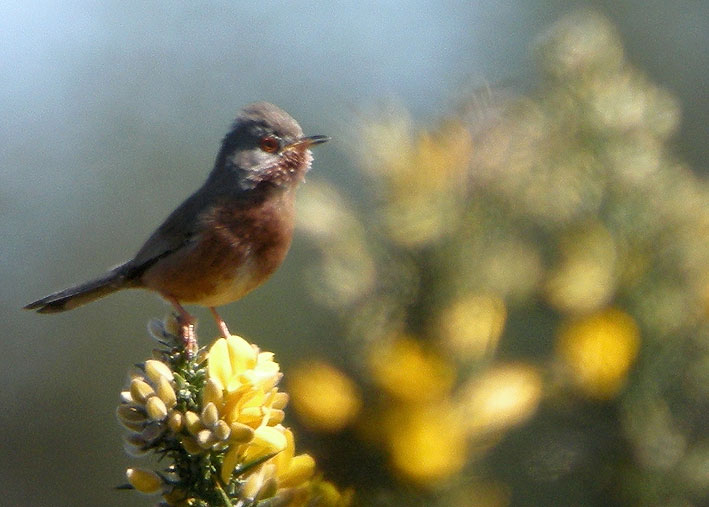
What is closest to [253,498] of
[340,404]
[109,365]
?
[340,404]

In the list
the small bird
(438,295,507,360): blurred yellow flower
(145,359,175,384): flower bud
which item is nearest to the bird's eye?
the small bird

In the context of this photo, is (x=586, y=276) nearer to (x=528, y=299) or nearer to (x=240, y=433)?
(x=528, y=299)

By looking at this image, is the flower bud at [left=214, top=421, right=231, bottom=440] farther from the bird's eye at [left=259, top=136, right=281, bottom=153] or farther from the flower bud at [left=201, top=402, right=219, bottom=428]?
the bird's eye at [left=259, top=136, right=281, bottom=153]

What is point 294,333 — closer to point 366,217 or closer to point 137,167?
point 366,217

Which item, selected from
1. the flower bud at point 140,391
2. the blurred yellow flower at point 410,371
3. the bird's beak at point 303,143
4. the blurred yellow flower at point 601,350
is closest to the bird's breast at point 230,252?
the bird's beak at point 303,143

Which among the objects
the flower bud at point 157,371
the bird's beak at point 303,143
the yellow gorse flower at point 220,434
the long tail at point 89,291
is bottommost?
the long tail at point 89,291

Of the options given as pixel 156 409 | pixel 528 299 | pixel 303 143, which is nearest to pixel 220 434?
pixel 156 409

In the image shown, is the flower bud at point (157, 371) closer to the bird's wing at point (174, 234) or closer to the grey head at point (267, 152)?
the grey head at point (267, 152)
